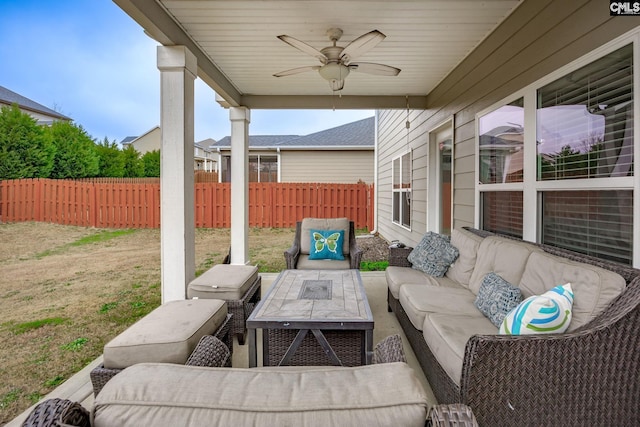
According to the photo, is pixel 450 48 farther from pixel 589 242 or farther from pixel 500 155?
pixel 589 242

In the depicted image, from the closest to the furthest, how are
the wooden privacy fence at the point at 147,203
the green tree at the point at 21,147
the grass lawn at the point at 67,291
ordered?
the grass lawn at the point at 67,291, the green tree at the point at 21,147, the wooden privacy fence at the point at 147,203

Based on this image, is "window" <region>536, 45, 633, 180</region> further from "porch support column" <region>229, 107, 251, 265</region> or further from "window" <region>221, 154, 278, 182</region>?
"window" <region>221, 154, 278, 182</region>

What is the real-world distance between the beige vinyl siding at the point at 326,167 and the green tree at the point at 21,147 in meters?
6.78

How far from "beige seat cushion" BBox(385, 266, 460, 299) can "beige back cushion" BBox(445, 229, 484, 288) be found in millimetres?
68

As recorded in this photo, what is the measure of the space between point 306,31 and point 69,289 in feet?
14.7

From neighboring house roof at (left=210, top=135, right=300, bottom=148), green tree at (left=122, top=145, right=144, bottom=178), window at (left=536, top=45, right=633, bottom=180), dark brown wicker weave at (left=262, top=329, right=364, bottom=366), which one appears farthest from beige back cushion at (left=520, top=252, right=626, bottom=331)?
green tree at (left=122, top=145, right=144, bottom=178)

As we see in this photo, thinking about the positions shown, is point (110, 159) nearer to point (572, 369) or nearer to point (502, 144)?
point (502, 144)

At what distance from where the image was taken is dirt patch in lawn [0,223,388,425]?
264cm

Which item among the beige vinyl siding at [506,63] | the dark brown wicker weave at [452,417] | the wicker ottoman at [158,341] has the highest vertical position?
the beige vinyl siding at [506,63]

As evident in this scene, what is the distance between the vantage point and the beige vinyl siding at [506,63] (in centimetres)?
219

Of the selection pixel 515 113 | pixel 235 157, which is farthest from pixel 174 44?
pixel 515 113

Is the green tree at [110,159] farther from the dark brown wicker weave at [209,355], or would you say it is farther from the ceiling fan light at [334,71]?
the dark brown wicker weave at [209,355]

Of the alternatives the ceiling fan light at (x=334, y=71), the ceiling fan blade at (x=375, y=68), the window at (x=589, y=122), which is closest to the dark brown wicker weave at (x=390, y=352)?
the window at (x=589, y=122)

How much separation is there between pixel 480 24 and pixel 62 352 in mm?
4635
